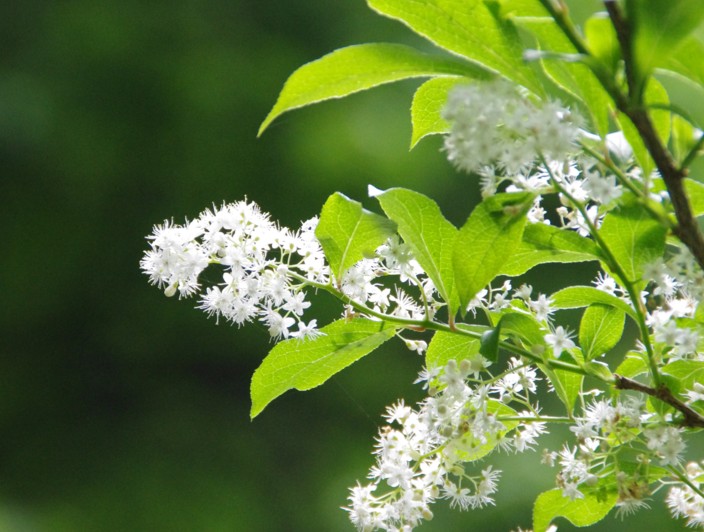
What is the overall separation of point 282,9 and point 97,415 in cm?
280

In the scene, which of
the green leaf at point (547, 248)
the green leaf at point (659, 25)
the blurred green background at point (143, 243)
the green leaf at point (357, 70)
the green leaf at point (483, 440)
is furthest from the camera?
the blurred green background at point (143, 243)

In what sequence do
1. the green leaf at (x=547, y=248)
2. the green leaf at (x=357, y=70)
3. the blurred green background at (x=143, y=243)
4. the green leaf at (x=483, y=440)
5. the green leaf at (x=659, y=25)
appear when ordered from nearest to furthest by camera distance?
the green leaf at (x=659, y=25)
the green leaf at (x=357, y=70)
the green leaf at (x=547, y=248)
the green leaf at (x=483, y=440)
the blurred green background at (x=143, y=243)

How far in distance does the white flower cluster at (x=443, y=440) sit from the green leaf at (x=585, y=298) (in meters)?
0.08

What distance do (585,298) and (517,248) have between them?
4.3 inches

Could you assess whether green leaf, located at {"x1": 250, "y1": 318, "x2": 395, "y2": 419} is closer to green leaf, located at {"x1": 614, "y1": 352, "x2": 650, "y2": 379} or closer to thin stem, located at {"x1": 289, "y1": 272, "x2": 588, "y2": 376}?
thin stem, located at {"x1": 289, "y1": 272, "x2": 588, "y2": 376}

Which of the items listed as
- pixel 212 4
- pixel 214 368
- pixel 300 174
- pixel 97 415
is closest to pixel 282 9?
pixel 212 4

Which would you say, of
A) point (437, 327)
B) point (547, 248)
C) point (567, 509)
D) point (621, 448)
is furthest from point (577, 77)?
point (567, 509)

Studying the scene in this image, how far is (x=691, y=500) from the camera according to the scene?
1020mm

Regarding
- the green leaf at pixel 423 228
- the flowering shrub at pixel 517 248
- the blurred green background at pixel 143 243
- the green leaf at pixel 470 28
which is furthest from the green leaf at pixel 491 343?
the blurred green background at pixel 143 243

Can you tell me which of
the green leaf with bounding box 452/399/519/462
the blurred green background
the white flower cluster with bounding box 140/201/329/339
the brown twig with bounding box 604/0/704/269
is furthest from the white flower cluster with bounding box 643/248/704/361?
the blurred green background

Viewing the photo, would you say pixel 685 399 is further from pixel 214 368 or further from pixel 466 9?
pixel 214 368

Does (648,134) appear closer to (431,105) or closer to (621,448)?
(431,105)

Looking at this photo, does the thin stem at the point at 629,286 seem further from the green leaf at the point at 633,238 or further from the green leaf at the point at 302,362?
the green leaf at the point at 302,362

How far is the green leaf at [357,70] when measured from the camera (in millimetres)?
697
